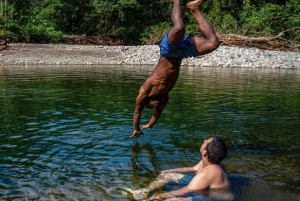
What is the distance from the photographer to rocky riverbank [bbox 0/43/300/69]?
2911cm

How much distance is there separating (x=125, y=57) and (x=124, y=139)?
74.6 feet

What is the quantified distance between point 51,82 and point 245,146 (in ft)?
39.6

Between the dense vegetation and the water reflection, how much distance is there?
19282mm

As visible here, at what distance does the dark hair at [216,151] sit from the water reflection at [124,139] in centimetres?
76

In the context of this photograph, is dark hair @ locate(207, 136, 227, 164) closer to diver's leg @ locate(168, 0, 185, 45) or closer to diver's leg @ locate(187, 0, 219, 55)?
diver's leg @ locate(187, 0, 219, 55)

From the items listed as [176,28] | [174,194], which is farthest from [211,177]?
[176,28]

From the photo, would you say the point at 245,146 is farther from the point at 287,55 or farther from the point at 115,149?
the point at 287,55

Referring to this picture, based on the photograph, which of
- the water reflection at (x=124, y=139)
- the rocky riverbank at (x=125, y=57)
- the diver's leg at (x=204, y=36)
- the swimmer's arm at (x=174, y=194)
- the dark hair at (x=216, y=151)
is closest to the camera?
the dark hair at (x=216, y=151)

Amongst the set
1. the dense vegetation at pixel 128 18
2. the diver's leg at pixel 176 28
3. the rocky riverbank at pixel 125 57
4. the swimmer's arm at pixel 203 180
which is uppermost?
the dense vegetation at pixel 128 18

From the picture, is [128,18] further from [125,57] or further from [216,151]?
[216,151]

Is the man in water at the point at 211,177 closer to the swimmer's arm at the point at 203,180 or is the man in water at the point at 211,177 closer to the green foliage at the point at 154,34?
the swimmer's arm at the point at 203,180

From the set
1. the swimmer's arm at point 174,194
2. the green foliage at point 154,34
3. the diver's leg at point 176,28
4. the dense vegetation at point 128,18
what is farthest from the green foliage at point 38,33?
the swimmer's arm at point 174,194

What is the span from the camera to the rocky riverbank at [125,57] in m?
29.1

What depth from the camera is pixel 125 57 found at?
31.8 m
